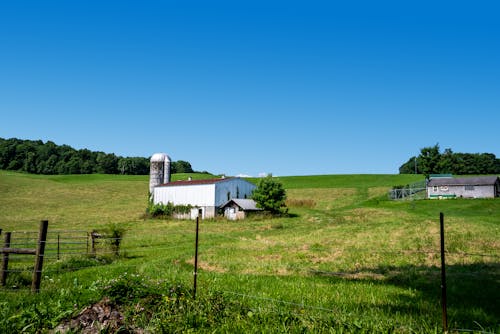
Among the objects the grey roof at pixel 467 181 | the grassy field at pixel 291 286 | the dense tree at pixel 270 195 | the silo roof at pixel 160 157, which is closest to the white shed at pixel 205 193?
the dense tree at pixel 270 195

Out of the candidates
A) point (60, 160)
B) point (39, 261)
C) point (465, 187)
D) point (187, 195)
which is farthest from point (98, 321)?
point (60, 160)

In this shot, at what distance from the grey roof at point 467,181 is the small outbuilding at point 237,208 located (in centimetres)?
3262

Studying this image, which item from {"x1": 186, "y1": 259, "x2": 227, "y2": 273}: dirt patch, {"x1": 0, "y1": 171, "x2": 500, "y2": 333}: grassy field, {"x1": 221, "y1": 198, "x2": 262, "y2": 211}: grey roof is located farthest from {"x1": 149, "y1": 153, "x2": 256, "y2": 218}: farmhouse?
{"x1": 186, "y1": 259, "x2": 227, "y2": 273}: dirt patch

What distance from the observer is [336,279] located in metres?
11.8

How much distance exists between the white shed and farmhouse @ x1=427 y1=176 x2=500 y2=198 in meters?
31.2

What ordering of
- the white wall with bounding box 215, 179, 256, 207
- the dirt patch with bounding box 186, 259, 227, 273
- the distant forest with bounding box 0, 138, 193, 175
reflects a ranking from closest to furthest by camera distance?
the dirt patch with bounding box 186, 259, 227, 273 < the white wall with bounding box 215, 179, 256, 207 < the distant forest with bounding box 0, 138, 193, 175

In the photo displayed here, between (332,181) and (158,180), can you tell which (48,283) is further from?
(332,181)

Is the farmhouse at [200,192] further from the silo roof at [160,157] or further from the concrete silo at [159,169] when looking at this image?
the silo roof at [160,157]

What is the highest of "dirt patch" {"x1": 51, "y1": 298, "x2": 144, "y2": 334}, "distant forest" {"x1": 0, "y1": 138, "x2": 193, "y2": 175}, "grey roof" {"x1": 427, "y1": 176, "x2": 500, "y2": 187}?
"distant forest" {"x1": 0, "y1": 138, "x2": 193, "y2": 175}

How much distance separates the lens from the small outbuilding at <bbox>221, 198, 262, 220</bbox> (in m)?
50.9

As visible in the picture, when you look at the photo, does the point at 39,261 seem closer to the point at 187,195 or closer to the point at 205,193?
the point at 205,193

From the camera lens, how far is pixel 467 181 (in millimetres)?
62594

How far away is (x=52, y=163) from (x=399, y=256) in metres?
141

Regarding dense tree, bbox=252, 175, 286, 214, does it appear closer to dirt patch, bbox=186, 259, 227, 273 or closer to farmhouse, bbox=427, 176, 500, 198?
farmhouse, bbox=427, 176, 500, 198
